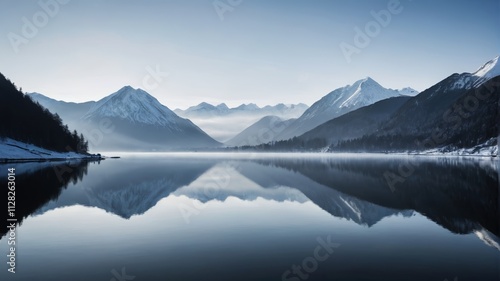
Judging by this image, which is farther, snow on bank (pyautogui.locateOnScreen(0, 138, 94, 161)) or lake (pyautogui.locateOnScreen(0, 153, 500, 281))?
snow on bank (pyautogui.locateOnScreen(0, 138, 94, 161))

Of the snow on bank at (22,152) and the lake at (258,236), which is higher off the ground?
the snow on bank at (22,152)

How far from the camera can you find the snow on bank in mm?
159450

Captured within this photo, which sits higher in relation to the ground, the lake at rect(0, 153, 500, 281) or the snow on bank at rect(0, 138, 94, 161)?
the snow on bank at rect(0, 138, 94, 161)

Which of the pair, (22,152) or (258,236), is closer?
(258,236)

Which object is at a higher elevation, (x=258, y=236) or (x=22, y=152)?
(x=22, y=152)

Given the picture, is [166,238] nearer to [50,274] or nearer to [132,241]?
[132,241]

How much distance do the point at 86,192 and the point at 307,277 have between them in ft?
169

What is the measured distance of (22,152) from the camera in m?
172

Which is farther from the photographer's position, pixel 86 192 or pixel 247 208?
pixel 86 192

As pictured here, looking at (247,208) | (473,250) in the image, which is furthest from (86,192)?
(473,250)

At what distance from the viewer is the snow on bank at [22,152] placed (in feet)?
523

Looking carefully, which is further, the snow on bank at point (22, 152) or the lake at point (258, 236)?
the snow on bank at point (22, 152)

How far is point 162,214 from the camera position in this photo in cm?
4262

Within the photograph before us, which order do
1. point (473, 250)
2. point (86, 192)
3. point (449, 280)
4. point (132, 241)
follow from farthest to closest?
1. point (86, 192)
2. point (132, 241)
3. point (473, 250)
4. point (449, 280)
